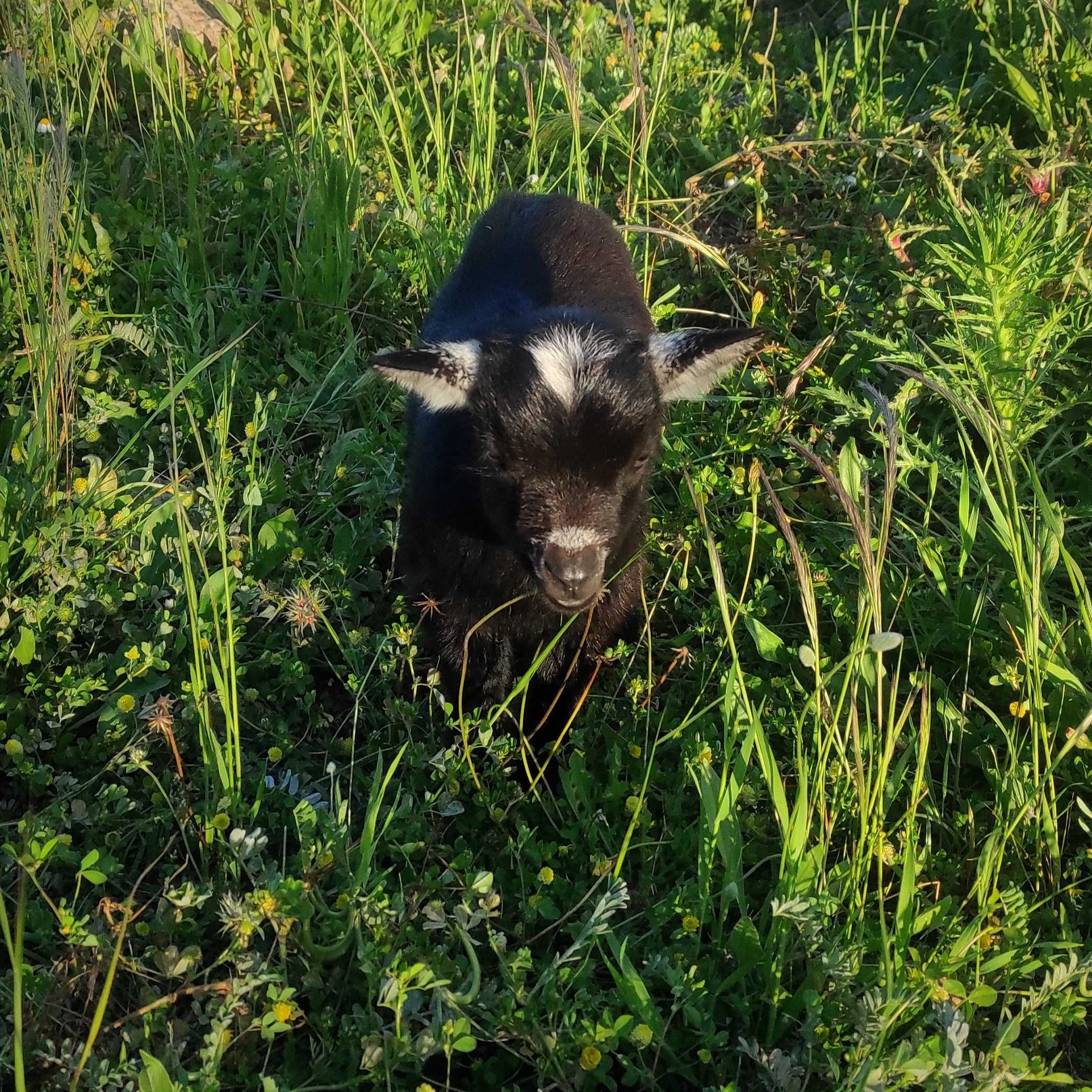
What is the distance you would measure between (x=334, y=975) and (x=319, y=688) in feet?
3.72

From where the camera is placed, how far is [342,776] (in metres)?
2.85

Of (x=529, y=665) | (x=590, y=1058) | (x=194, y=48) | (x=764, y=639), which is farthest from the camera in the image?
(x=194, y=48)

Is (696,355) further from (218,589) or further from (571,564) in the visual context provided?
(218,589)

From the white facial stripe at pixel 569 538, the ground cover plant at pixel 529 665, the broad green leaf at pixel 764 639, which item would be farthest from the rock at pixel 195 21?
the broad green leaf at pixel 764 639

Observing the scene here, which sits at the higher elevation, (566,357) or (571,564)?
(566,357)

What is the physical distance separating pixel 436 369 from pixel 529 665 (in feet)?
3.30

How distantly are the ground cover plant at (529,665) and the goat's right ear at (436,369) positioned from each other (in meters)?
0.49

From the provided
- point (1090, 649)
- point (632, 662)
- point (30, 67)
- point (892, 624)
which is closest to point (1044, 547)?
point (1090, 649)

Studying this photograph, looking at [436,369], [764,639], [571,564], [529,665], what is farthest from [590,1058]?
[436,369]

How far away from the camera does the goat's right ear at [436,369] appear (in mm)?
2518

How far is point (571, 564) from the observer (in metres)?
2.56

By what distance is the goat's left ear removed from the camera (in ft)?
8.93

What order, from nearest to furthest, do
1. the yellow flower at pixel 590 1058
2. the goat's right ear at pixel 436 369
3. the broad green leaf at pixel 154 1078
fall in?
1. the broad green leaf at pixel 154 1078
2. the yellow flower at pixel 590 1058
3. the goat's right ear at pixel 436 369

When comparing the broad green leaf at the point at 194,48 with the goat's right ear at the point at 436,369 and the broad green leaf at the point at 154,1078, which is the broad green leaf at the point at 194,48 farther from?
the broad green leaf at the point at 154,1078
